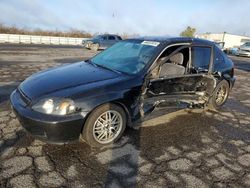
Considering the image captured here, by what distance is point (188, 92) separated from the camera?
188 inches

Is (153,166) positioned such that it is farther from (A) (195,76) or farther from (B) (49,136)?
(A) (195,76)

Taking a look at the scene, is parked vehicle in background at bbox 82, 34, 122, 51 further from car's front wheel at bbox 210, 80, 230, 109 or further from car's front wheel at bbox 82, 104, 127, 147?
car's front wheel at bbox 82, 104, 127, 147

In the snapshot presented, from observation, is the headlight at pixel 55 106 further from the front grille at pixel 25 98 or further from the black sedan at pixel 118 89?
the front grille at pixel 25 98

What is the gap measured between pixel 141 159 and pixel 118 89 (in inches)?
41.4

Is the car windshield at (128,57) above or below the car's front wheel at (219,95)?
above

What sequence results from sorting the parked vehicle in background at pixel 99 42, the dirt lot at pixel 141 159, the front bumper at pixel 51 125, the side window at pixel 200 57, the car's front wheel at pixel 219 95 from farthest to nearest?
the parked vehicle in background at pixel 99 42 → the car's front wheel at pixel 219 95 → the side window at pixel 200 57 → the front bumper at pixel 51 125 → the dirt lot at pixel 141 159

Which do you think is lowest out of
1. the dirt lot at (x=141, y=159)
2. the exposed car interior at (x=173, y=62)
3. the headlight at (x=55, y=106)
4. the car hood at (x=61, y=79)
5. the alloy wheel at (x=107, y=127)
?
the dirt lot at (x=141, y=159)

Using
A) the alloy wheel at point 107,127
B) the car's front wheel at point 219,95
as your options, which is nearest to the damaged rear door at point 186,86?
the car's front wheel at point 219,95

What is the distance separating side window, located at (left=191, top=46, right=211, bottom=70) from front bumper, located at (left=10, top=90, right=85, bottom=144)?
8.79 feet

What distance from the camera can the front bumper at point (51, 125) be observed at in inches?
124

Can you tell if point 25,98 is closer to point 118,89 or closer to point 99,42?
point 118,89

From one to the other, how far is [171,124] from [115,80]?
160 cm

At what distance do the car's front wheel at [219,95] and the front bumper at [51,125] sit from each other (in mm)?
3411

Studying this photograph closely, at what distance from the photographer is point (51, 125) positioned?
313 cm
